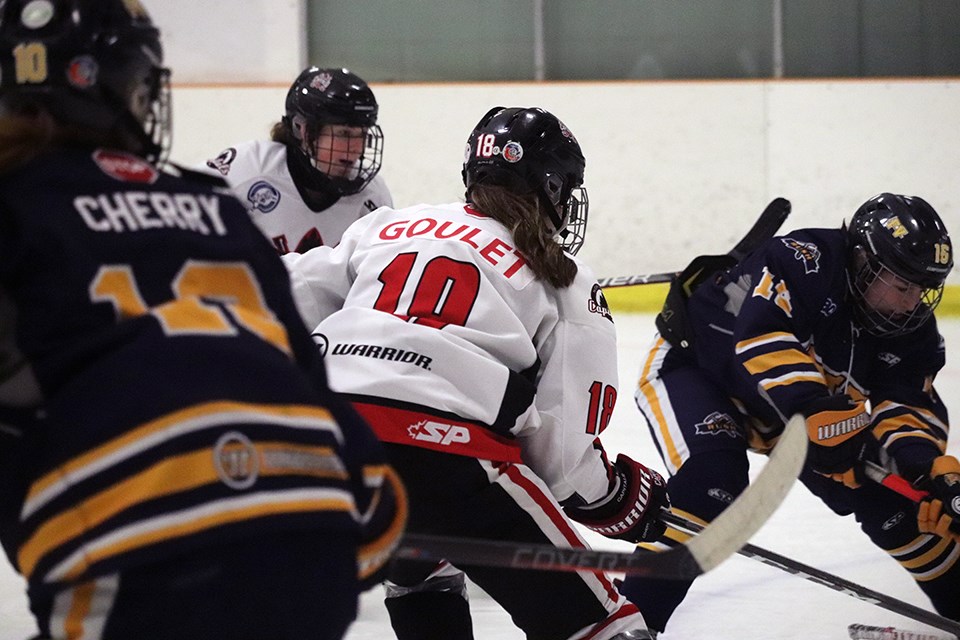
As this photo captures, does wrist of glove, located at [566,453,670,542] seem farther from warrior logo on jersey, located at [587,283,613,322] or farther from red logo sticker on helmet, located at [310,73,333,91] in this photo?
red logo sticker on helmet, located at [310,73,333,91]

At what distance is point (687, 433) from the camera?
265 centimetres

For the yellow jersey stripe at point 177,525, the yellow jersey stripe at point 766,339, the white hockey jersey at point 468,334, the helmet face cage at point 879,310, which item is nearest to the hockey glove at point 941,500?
the helmet face cage at point 879,310

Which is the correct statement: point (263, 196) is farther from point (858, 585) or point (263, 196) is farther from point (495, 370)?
point (495, 370)

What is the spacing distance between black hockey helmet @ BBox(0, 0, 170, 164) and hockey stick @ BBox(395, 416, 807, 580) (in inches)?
20.1

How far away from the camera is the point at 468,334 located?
67.5 inches

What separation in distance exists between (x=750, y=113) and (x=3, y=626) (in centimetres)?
486

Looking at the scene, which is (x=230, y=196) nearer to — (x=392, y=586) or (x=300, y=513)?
(x=300, y=513)

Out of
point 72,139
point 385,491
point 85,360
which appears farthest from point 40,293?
point 385,491

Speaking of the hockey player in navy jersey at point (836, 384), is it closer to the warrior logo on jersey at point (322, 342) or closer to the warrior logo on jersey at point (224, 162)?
the warrior logo on jersey at point (322, 342)

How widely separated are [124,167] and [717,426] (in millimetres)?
1816

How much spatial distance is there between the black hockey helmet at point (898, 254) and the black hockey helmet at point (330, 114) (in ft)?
Result: 3.98

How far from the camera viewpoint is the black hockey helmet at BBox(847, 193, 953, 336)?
252 centimetres

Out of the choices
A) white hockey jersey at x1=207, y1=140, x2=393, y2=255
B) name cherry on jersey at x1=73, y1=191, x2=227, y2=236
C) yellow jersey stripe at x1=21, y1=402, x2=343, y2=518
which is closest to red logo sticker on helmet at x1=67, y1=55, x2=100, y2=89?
name cherry on jersey at x1=73, y1=191, x2=227, y2=236

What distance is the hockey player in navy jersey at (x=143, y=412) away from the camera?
0.91 metres
